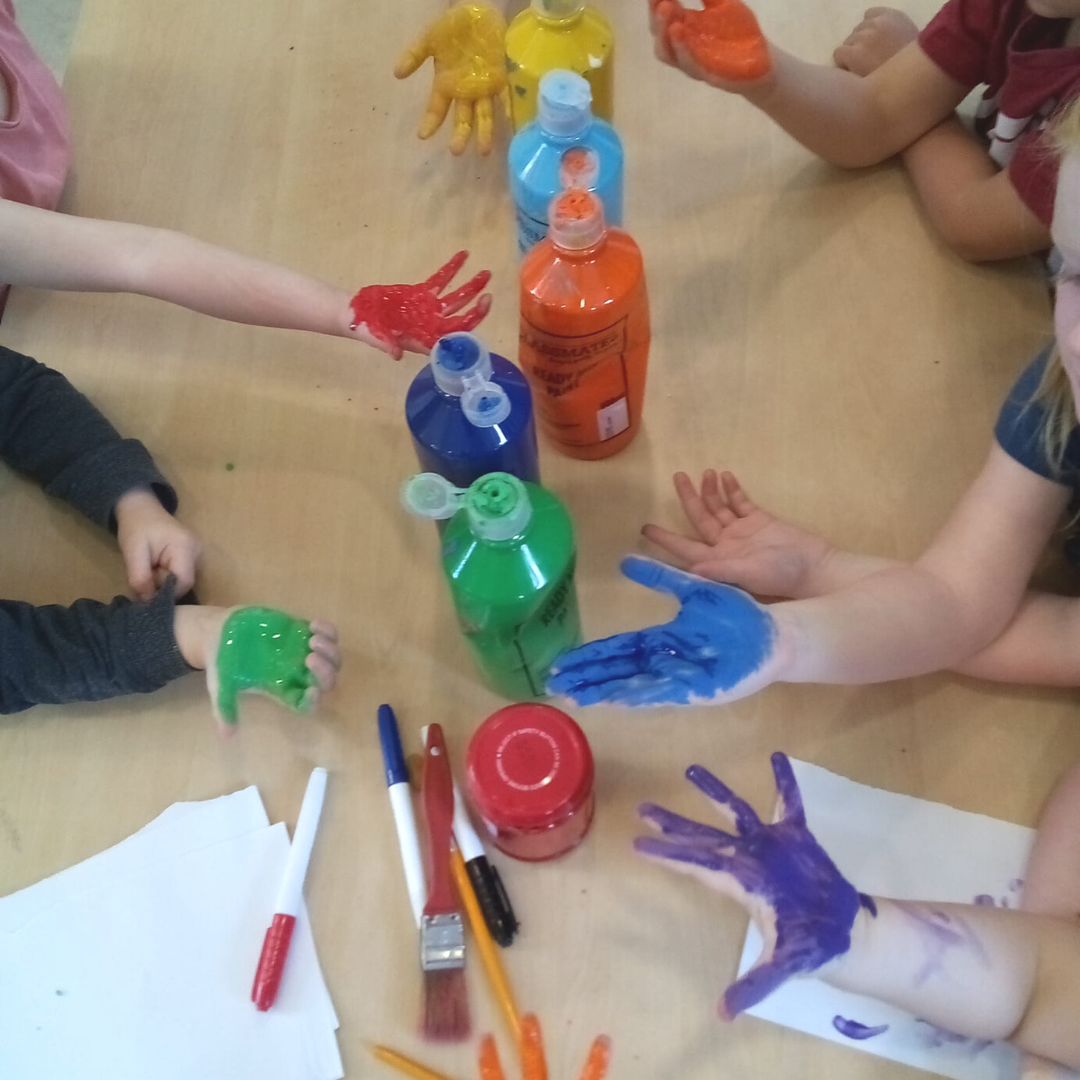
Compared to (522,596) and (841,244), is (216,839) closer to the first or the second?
(522,596)

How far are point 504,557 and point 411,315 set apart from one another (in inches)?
8.1

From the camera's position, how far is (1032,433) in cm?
57

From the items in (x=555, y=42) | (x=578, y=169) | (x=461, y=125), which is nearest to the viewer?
(x=578, y=169)

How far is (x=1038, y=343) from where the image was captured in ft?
2.20

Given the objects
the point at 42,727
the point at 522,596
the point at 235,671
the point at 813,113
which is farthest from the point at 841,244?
the point at 42,727

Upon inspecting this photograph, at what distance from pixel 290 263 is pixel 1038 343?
1.87 feet

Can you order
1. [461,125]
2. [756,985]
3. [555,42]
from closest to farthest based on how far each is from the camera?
[756,985] < [555,42] < [461,125]

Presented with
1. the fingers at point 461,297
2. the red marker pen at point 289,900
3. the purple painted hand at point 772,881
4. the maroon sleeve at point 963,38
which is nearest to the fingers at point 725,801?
the purple painted hand at point 772,881

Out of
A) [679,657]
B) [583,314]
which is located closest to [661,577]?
[679,657]

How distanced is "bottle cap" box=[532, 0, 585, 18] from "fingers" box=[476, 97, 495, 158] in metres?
0.13

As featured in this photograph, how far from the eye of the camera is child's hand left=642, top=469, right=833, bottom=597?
608 millimetres

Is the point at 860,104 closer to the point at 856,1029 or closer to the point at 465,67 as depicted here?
the point at 465,67

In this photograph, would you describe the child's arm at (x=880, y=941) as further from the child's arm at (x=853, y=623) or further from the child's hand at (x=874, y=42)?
the child's hand at (x=874, y=42)

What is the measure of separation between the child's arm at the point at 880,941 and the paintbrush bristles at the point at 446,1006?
13 centimetres
